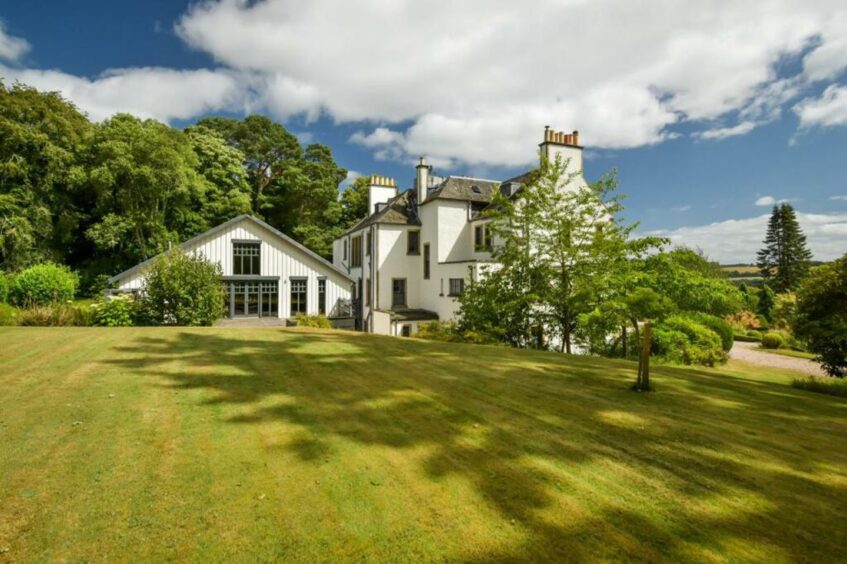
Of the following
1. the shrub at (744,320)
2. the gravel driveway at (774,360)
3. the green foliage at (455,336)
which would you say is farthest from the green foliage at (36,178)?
the shrub at (744,320)

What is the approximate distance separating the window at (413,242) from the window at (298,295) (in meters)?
8.64

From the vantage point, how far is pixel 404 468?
4602mm

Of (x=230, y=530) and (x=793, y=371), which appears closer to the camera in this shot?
(x=230, y=530)

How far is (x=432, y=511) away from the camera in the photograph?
3830mm

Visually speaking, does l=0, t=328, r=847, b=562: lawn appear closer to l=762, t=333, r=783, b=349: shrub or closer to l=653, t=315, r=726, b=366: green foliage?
l=653, t=315, r=726, b=366: green foliage

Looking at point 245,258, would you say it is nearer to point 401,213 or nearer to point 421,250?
point 401,213

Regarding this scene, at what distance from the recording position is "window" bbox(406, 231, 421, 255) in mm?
32188

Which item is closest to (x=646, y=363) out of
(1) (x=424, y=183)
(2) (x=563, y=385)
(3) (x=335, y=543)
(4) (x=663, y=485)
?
(2) (x=563, y=385)

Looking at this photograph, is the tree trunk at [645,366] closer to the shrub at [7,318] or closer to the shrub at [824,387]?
the shrub at [824,387]

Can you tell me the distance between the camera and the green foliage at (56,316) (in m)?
16.0

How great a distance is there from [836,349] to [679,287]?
5079 mm

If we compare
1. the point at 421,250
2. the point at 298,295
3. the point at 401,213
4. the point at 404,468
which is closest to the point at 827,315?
the point at 404,468

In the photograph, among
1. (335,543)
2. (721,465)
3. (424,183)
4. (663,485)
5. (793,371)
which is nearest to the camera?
(335,543)

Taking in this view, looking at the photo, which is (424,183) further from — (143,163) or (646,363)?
(646,363)
